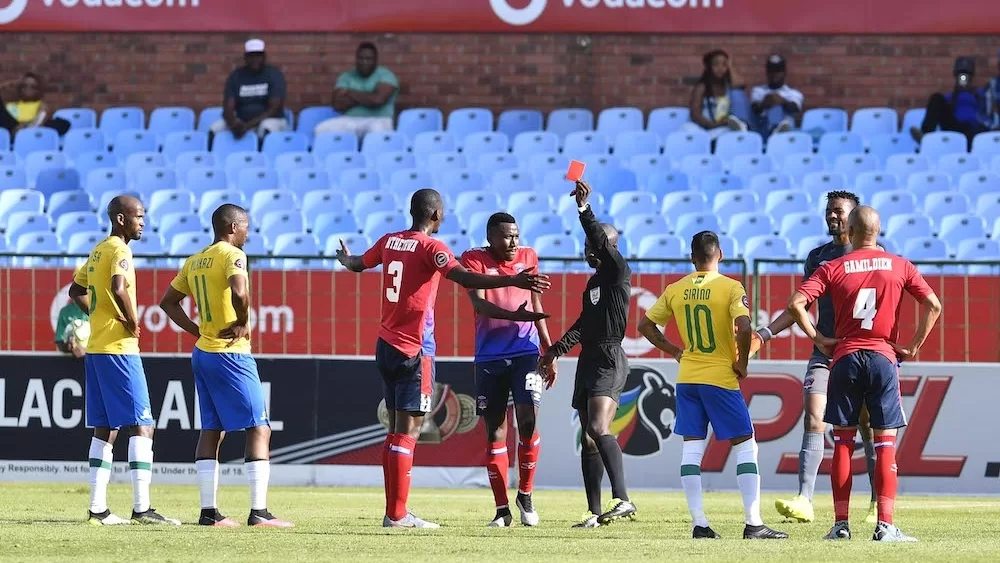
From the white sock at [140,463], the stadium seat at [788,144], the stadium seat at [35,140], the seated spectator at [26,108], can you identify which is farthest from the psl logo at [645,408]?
the seated spectator at [26,108]

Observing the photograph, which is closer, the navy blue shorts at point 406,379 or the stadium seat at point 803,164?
the navy blue shorts at point 406,379

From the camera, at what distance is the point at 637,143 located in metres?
20.4

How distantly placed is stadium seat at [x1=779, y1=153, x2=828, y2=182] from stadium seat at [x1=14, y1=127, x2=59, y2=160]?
32.2 ft

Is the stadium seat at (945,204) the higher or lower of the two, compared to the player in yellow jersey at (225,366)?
higher

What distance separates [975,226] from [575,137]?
5.36 meters

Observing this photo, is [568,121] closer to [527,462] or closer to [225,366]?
[527,462]

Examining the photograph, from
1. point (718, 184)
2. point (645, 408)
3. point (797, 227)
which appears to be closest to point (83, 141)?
point (718, 184)

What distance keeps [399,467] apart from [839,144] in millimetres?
11907

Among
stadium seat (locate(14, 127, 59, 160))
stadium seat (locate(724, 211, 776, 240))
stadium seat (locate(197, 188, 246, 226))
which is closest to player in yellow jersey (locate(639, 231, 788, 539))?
stadium seat (locate(724, 211, 776, 240))

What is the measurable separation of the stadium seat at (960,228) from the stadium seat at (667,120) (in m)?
4.77

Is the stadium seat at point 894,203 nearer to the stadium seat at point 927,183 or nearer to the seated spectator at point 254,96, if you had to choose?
the stadium seat at point 927,183

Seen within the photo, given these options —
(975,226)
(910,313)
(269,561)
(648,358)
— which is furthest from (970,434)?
(269,561)

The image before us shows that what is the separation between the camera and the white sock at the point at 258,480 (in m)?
9.85

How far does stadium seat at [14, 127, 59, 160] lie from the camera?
853 inches
